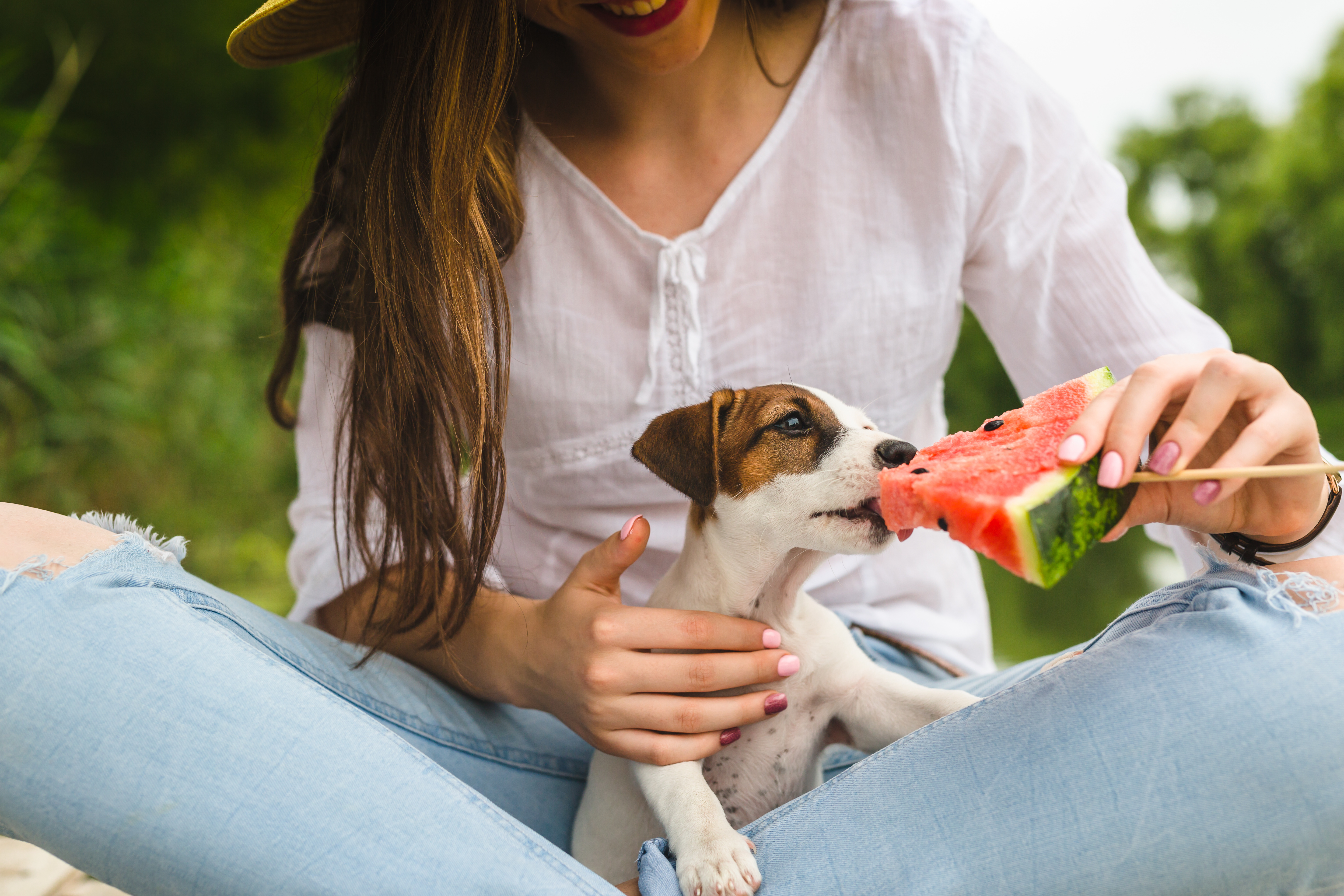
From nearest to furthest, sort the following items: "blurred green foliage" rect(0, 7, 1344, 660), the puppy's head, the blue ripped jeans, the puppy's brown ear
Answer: the blue ripped jeans → the puppy's head → the puppy's brown ear → "blurred green foliage" rect(0, 7, 1344, 660)

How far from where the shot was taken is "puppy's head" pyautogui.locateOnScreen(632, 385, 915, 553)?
1.49 m


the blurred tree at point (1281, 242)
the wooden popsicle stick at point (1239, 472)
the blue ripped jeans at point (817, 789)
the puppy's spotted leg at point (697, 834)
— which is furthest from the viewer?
the blurred tree at point (1281, 242)

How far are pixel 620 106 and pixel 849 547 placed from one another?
1.06 meters

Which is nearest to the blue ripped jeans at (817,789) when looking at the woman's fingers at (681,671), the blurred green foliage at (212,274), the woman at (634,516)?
the woman at (634,516)

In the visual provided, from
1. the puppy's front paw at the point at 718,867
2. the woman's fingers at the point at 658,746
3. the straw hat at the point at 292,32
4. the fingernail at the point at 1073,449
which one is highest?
the straw hat at the point at 292,32

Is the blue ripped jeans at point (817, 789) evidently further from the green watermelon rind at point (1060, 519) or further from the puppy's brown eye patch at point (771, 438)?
the puppy's brown eye patch at point (771, 438)

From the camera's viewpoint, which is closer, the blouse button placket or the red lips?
the red lips

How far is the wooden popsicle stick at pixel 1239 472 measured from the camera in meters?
1.08

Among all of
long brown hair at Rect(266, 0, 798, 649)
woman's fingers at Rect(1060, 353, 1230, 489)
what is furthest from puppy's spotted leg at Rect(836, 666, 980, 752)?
long brown hair at Rect(266, 0, 798, 649)

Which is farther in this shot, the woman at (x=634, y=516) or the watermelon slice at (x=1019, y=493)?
the woman at (x=634, y=516)

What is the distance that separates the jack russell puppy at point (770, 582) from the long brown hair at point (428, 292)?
1.12 feet

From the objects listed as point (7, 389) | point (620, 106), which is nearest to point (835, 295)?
point (620, 106)

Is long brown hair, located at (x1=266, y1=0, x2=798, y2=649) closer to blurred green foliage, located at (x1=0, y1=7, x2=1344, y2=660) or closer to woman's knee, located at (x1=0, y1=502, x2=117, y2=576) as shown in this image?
woman's knee, located at (x1=0, y1=502, x2=117, y2=576)

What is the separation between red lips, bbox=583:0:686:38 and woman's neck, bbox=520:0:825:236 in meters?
0.28
